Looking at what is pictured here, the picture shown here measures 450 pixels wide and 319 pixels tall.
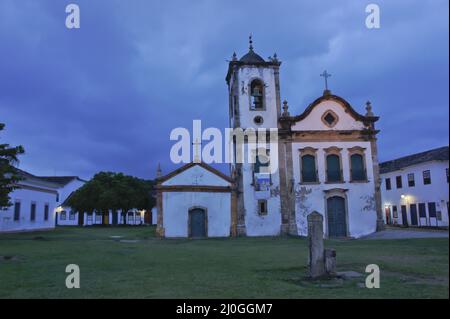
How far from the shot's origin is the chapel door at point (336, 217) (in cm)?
2439

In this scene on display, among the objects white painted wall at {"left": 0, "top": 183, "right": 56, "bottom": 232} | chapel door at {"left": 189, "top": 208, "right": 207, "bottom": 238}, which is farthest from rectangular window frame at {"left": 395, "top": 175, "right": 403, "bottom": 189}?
white painted wall at {"left": 0, "top": 183, "right": 56, "bottom": 232}

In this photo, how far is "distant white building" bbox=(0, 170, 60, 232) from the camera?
2867 cm

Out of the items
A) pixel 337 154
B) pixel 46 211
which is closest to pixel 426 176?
pixel 337 154

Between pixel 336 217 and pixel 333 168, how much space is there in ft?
10.0

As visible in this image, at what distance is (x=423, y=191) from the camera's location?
29.7m

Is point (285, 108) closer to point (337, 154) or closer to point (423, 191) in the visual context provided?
point (337, 154)

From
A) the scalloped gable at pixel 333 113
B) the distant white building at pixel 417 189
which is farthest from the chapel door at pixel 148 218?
the scalloped gable at pixel 333 113

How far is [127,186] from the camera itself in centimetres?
4372
